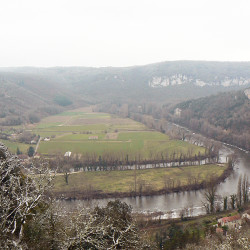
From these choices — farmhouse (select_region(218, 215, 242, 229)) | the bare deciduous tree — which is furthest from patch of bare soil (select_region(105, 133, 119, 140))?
the bare deciduous tree

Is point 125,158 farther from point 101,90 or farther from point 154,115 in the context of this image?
point 101,90

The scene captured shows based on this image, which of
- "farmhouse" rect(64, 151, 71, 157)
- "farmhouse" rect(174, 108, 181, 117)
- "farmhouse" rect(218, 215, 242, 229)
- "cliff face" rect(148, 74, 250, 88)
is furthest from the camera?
"cliff face" rect(148, 74, 250, 88)

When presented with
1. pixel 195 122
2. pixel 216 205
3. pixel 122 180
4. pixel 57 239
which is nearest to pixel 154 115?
pixel 195 122

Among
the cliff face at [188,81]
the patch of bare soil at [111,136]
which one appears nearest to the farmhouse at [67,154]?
the patch of bare soil at [111,136]

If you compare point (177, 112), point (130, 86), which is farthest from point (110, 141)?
point (130, 86)

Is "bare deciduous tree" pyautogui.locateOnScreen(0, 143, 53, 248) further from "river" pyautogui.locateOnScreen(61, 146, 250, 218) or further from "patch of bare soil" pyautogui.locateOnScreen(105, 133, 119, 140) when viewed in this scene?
"patch of bare soil" pyautogui.locateOnScreen(105, 133, 119, 140)

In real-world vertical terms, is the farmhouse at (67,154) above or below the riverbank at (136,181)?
above

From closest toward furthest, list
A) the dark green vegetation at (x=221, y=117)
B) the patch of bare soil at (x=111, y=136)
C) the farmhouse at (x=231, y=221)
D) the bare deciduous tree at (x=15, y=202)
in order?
the bare deciduous tree at (x=15, y=202) → the farmhouse at (x=231, y=221) → the patch of bare soil at (x=111, y=136) → the dark green vegetation at (x=221, y=117)

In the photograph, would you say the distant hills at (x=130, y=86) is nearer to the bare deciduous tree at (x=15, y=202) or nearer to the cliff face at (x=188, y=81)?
the cliff face at (x=188, y=81)
